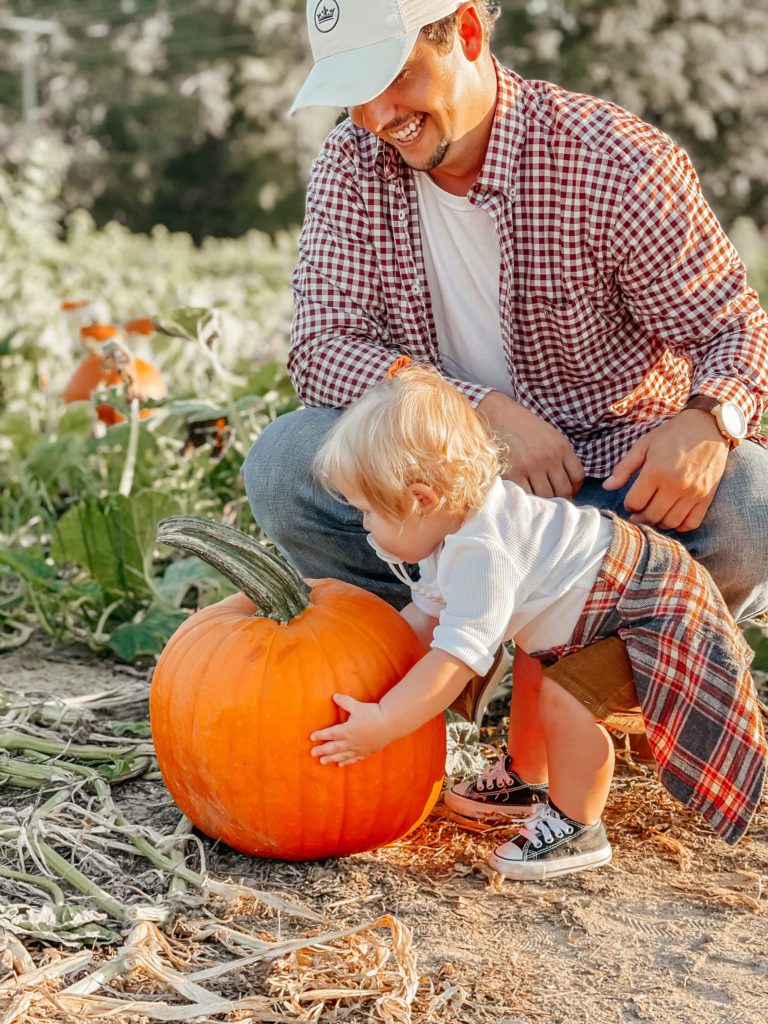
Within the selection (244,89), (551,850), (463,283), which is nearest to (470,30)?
(463,283)

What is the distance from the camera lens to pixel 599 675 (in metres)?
2.29

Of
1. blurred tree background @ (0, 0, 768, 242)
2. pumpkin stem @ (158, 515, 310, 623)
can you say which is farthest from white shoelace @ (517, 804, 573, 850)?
blurred tree background @ (0, 0, 768, 242)

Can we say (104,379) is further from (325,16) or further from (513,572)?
(513,572)

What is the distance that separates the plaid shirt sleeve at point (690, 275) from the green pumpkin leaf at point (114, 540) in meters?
1.33

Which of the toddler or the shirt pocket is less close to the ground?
the shirt pocket

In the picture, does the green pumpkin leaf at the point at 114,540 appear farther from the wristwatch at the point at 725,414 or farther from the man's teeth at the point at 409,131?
the wristwatch at the point at 725,414

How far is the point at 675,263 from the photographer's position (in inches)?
103

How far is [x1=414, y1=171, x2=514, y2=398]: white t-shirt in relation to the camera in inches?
110

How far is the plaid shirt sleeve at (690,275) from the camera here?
2590mm

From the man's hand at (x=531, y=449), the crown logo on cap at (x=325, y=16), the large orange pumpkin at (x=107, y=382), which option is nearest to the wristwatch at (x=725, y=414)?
the man's hand at (x=531, y=449)

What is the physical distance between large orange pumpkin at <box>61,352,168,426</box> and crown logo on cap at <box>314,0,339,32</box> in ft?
4.42

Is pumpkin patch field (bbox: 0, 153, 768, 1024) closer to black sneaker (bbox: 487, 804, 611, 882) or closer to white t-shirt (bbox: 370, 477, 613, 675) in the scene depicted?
black sneaker (bbox: 487, 804, 611, 882)

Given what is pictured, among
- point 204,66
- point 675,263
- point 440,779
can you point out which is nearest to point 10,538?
point 440,779

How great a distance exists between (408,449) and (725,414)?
2.32ft
